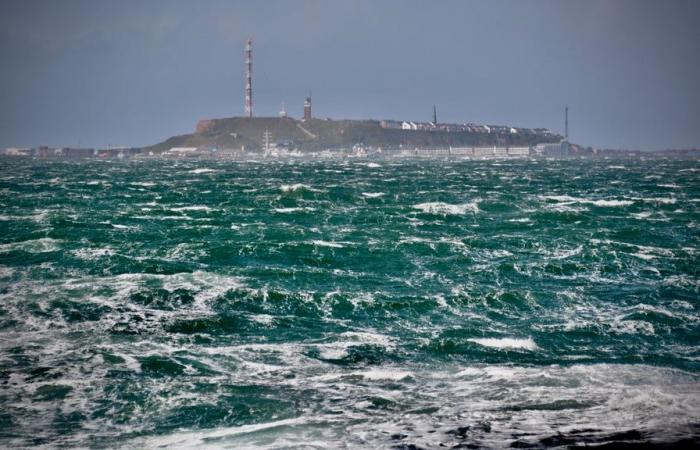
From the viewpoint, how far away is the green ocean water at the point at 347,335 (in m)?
16.3

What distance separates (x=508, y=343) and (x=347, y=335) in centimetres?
525

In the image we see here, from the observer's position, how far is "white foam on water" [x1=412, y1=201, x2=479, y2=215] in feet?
195

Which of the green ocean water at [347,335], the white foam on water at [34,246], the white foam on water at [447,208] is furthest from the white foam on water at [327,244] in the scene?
the white foam on water at [447,208]

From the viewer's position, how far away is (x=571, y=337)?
2402cm

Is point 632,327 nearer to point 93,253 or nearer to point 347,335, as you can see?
point 347,335

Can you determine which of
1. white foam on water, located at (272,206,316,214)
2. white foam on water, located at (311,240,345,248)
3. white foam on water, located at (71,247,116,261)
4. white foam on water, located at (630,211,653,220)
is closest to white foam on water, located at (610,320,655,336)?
white foam on water, located at (311,240,345,248)

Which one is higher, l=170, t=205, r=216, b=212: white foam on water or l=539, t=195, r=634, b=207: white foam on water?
l=170, t=205, r=216, b=212: white foam on water

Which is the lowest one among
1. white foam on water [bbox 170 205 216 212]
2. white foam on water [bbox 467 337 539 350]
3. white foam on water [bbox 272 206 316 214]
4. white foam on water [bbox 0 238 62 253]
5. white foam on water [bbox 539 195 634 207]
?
white foam on water [bbox 467 337 539 350]

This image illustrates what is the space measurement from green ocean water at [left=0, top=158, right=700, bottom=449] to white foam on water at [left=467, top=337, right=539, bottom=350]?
0.11 meters

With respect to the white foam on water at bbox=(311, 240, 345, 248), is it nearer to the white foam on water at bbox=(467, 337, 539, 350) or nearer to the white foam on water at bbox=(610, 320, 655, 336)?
the white foam on water at bbox=(467, 337, 539, 350)

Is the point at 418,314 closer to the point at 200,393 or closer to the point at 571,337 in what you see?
the point at 571,337

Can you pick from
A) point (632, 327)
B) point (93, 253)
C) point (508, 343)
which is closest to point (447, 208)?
point (93, 253)

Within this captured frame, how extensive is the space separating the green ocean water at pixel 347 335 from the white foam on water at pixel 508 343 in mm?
110

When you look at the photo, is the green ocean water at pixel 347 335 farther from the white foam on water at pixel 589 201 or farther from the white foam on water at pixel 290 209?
the white foam on water at pixel 589 201
